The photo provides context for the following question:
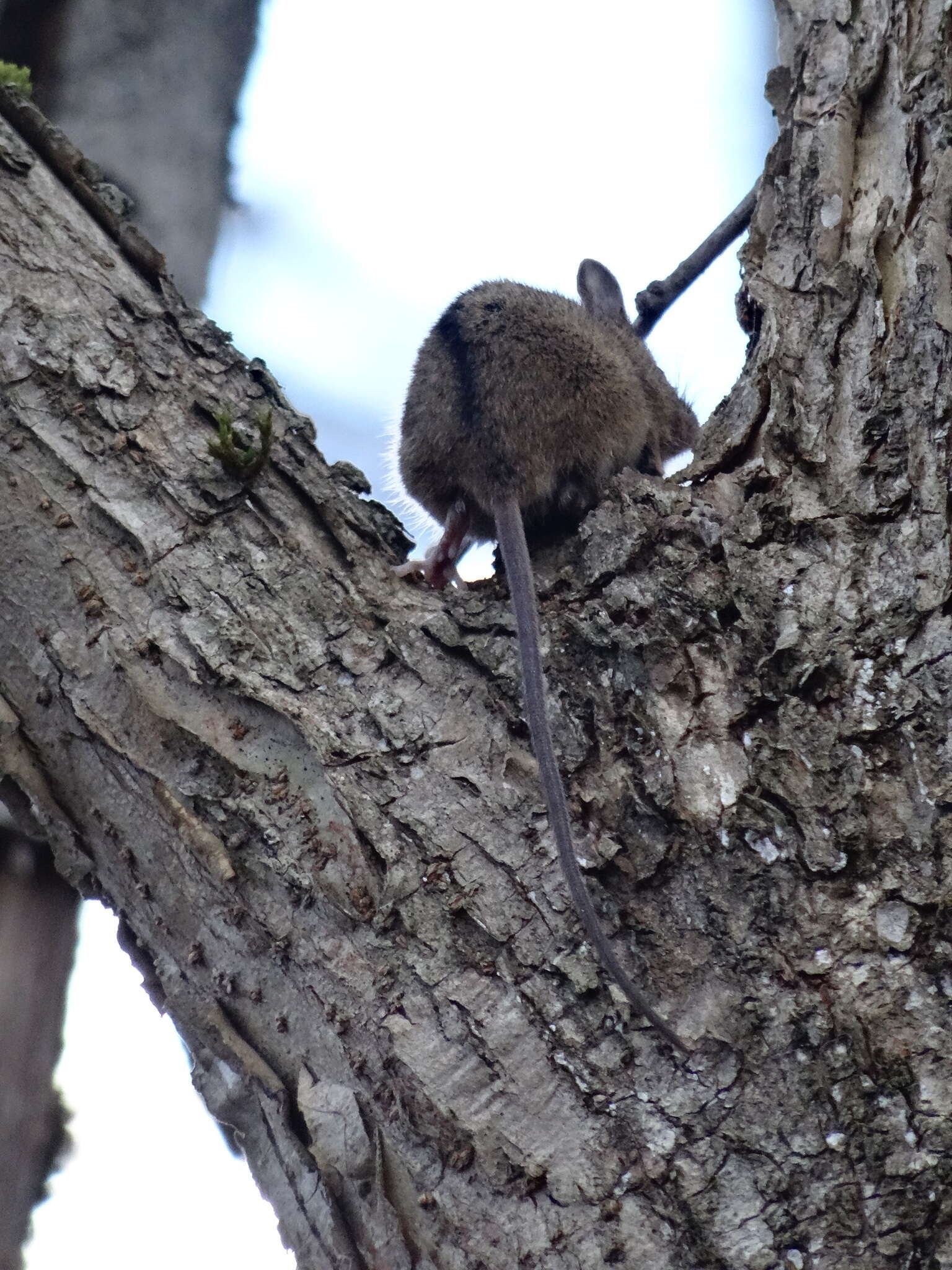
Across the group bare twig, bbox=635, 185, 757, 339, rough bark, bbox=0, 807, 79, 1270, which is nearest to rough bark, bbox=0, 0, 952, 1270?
rough bark, bbox=0, 807, 79, 1270

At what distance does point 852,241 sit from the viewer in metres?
2.24

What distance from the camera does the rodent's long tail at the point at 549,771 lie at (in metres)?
1.51

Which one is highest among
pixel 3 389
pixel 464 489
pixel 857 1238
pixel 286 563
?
pixel 464 489

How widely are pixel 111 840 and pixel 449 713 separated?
2.02 feet

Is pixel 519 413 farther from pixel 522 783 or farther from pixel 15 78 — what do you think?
pixel 15 78

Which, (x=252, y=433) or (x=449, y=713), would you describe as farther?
(x=252, y=433)

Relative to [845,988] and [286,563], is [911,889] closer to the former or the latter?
[845,988]

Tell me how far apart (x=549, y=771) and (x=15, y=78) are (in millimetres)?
1898

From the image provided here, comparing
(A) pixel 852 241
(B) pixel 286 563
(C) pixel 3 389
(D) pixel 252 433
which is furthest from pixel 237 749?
(A) pixel 852 241

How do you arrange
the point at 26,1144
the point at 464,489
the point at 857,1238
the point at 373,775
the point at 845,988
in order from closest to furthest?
the point at 857,1238 → the point at 845,988 → the point at 373,775 → the point at 26,1144 → the point at 464,489

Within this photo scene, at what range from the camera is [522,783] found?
5.80 ft

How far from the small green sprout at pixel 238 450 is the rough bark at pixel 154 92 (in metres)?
1.36

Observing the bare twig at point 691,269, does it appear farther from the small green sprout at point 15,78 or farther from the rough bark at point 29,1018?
the rough bark at point 29,1018

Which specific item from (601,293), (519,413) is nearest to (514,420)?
(519,413)
